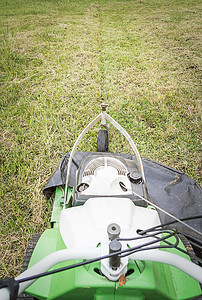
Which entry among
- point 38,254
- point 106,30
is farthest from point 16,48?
point 38,254

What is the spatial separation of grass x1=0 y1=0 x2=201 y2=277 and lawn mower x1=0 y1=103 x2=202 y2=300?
0.41m

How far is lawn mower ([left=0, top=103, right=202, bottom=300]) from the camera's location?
2.52ft

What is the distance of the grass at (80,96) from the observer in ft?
6.61

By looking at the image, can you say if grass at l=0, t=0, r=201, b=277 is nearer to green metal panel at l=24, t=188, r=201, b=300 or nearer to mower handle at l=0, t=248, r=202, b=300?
green metal panel at l=24, t=188, r=201, b=300

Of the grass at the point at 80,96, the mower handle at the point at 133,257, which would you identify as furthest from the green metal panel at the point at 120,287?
the grass at the point at 80,96

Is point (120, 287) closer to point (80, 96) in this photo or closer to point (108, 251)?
point (108, 251)

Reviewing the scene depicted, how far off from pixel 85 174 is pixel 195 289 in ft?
2.56

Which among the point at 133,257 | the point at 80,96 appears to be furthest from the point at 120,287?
the point at 80,96

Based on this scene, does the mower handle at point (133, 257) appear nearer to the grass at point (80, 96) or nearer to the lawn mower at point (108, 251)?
the lawn mower at point (108, 251)

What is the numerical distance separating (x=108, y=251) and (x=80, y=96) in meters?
2.65

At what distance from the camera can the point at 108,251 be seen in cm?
81

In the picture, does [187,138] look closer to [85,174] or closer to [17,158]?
[85,174]

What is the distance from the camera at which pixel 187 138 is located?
257cm

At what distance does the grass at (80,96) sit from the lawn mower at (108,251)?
415 mm
